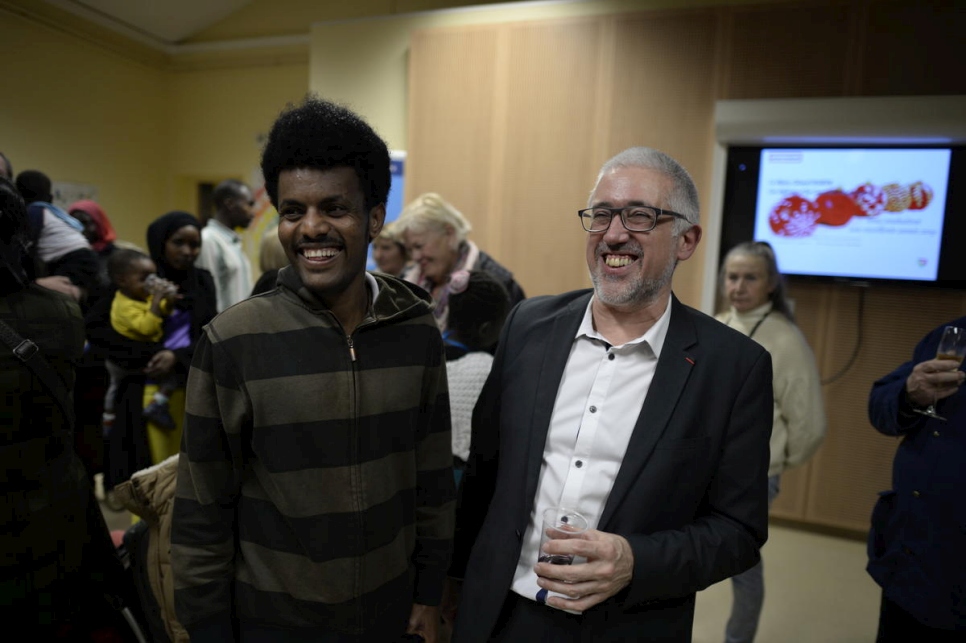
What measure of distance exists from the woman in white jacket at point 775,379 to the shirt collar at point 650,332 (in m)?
1.25

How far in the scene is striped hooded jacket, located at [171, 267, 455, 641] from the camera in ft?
3.59

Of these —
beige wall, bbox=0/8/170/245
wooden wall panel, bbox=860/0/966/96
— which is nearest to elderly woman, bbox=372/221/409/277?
wooden wall panel, bbox=860/0/966/96

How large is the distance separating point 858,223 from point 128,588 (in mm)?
3795

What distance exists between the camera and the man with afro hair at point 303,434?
3.60 ft

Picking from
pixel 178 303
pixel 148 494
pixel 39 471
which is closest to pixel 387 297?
pixel 148 494

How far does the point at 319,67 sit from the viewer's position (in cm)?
475

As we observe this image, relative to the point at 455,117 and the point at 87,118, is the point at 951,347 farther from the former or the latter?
the point at 87,118

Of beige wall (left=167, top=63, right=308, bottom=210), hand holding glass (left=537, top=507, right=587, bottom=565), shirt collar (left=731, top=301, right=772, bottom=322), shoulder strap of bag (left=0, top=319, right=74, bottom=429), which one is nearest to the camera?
hand holding glass (left=537, top=507, right=587, bottom=565)

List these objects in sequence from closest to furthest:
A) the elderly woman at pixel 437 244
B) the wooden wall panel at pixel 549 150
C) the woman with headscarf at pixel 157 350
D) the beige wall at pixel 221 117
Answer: the woman with headscarf at pixel 157 350, the elderly woman at pixel 437 244, the wooden wall panel at pixel 549 150, the beige wall at pixel 221 117

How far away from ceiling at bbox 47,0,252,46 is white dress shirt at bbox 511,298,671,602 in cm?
606

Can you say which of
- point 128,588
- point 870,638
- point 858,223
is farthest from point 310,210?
point 858,223

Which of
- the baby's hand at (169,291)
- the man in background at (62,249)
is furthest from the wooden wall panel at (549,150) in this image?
the man in background at (62,249)

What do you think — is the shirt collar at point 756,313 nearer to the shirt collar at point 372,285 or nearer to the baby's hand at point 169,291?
the shirt collar at point 372,285

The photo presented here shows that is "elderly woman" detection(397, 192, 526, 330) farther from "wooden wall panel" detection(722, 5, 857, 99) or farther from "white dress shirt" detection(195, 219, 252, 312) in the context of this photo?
"wooden wall panel" detection(722, 5, 857, 99)
